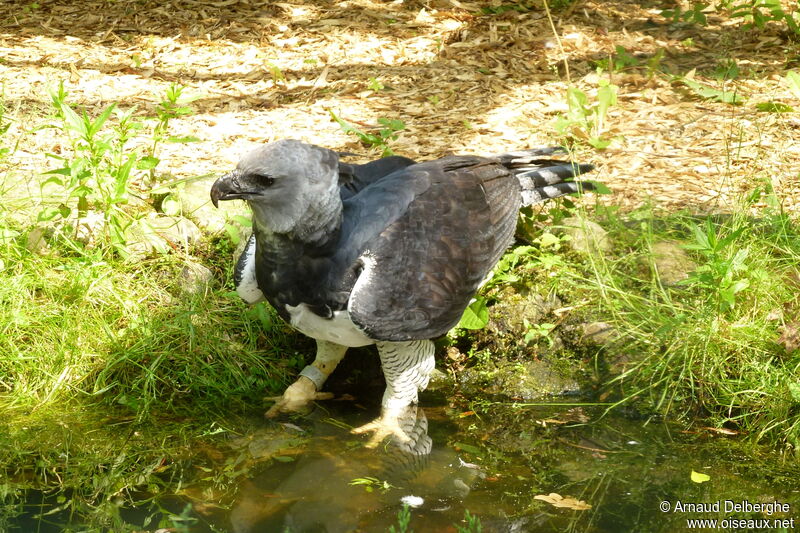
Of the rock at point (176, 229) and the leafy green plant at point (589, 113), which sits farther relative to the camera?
the leafy green plant at point (589, 113)

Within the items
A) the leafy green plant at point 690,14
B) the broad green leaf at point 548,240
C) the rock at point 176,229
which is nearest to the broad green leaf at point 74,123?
the rock at point 176,229

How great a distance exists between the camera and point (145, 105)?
803cm

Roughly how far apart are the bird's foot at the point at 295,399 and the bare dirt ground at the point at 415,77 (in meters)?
2.50

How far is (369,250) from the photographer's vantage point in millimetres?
4359

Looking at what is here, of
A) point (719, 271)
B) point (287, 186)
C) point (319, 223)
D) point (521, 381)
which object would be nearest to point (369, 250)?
point (319, 223)

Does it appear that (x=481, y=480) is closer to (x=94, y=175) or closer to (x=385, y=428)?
(x=385, y=428)

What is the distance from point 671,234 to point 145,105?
16.9 ft

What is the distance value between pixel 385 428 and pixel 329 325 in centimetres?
75

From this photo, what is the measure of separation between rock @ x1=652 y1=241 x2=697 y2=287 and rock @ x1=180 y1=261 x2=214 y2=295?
2928mm

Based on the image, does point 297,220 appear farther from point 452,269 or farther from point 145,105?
point 145,105

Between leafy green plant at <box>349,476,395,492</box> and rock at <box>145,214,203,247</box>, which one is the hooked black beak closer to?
leafy green plant at <box>349,476,395,492</box>

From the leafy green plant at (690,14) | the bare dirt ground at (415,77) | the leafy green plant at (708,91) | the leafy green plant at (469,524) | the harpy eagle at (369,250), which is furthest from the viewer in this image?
the leafy green plant at (690,14)

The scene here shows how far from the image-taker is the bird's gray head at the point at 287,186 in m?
4.02

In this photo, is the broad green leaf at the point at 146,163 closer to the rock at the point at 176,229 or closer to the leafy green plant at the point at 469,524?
the rock at the point at 176,229
